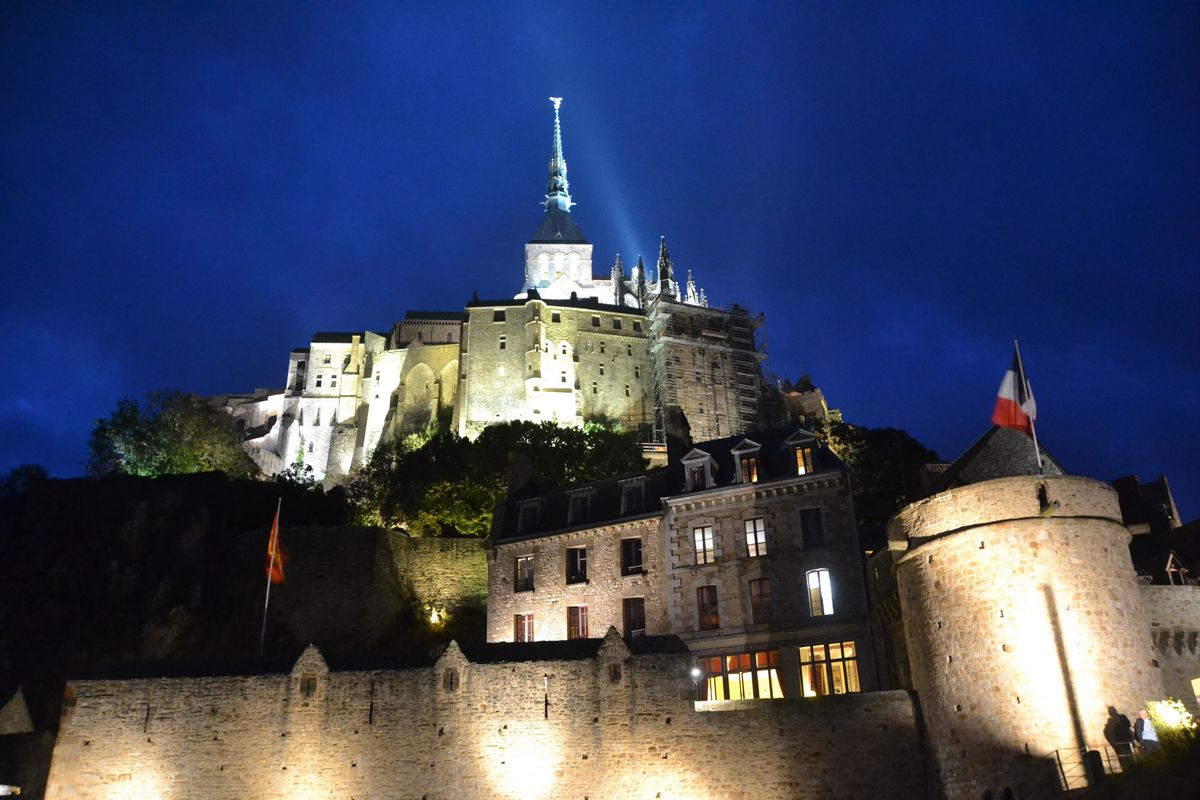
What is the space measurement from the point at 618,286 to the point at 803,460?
84.4 metres

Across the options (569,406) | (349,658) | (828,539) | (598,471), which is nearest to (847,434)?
(598,471)

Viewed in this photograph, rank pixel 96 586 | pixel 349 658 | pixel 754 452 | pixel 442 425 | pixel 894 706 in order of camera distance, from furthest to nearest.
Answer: pixel 442 425 → pixel 96 586 → pixel 754 452 → pixel 349 658 → pixel 894 706

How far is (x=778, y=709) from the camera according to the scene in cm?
2611

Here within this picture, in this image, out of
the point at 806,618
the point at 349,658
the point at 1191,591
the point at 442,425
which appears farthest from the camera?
the point at 442,425

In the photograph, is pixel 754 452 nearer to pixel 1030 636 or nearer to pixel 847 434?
pixel 1030 636

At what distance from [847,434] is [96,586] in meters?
46.9

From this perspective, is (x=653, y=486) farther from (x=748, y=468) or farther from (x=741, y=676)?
(x=741, y=676)

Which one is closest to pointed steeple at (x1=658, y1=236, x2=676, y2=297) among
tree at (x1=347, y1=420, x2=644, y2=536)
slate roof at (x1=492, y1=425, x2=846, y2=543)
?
tree at (x1=347, y1=420, x2=644, y2=536)

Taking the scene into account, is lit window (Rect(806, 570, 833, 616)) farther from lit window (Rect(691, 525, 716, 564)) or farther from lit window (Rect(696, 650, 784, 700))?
lit window (Rect(691, 525, 716, 564))

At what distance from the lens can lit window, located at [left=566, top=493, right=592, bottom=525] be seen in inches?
1505

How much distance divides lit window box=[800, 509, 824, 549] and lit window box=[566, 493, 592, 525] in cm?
894

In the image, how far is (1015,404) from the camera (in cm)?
2367

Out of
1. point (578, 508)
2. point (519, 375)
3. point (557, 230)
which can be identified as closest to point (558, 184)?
point (557, 230)

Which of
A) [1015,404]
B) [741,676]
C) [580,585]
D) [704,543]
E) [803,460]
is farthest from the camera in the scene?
[580,585]
